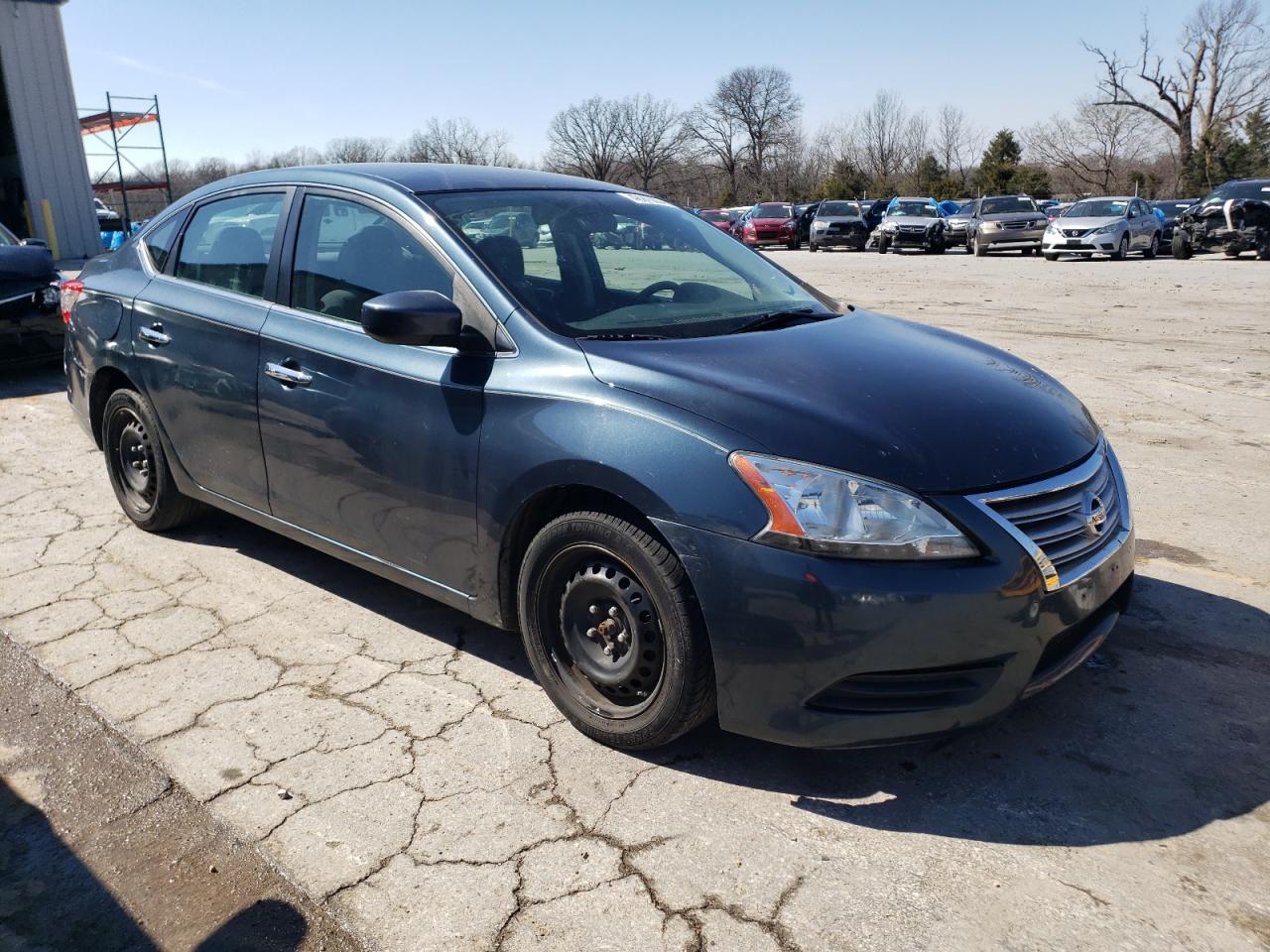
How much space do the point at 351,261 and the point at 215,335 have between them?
78cm

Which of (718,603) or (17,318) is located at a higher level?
(17,318)

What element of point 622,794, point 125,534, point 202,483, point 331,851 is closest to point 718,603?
point 622,794

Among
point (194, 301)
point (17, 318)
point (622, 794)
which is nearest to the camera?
point (622, 794)

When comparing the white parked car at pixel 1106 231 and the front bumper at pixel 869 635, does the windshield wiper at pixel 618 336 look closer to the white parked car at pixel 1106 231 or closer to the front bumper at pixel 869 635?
the front bumper at pixel 869 635

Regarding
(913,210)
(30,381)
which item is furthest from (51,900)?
(913,210)

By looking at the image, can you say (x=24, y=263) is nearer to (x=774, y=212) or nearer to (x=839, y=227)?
(x=839, y=227)

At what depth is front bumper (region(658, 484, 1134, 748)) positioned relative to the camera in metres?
2.44

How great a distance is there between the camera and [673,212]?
13.9 feet

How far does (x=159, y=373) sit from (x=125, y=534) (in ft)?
3.29

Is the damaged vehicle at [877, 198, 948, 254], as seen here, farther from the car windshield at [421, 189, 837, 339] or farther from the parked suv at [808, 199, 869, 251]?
the car windshield at [421, 189, 837, 339]

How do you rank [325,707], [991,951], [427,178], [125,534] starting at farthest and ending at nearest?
[125,534], [427,178], [325,707], [991,951]

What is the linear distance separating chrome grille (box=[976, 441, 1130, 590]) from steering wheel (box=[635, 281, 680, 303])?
1423 mm

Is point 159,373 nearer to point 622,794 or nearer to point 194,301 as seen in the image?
point 194,301

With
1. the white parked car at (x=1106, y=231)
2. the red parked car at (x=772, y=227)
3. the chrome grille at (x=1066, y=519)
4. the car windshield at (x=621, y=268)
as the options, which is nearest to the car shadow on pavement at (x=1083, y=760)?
the chrome grille at (x=1066, y=519)
